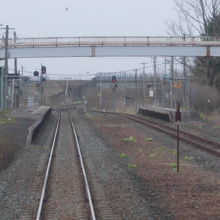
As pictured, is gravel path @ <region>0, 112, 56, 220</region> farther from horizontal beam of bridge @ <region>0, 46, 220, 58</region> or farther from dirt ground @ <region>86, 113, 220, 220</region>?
horizontal beam of bridge @ <region>0, 46, 220, 58</region>

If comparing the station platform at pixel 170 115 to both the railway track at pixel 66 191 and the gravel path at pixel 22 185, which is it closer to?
the gravel path at pixel 22 185

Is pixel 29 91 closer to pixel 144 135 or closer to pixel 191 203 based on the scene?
pixel 144 135

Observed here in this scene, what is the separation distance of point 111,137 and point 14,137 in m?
5.07

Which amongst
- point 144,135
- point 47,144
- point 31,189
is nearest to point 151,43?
point 144,135

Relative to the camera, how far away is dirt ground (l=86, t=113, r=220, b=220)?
30.0 ft

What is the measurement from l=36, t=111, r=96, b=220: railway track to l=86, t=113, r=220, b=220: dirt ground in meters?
1.29

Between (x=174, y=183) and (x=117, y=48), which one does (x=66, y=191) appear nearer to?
(x=174, y=183)

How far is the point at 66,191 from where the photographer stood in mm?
10953

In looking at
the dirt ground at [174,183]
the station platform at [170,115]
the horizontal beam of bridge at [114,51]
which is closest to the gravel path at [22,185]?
the dirt ground at [174,183]

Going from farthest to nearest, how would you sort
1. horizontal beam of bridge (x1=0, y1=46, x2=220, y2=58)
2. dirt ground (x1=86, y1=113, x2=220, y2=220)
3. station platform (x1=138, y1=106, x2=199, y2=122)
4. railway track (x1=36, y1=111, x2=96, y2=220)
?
horizontal beam of bridge (x1=0, y1=46, x2=220, y2=58) < station platform (x1=138, y1=106, x2=199, y2=122) < dirt ground (x1=86, y1=113, x2=220, y2=220) < railway track (x1=36, y1=111, x2=96, y2=220)

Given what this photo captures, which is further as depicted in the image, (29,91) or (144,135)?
(29,91)

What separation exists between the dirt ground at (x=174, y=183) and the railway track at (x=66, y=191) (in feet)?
4.24

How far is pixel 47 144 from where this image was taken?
22266 millimetres

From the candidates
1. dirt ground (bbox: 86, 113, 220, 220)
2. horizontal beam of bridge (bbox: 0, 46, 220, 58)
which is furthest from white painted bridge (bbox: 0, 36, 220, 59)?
dirt ground (bbox: 86, 113, 220, 220)
